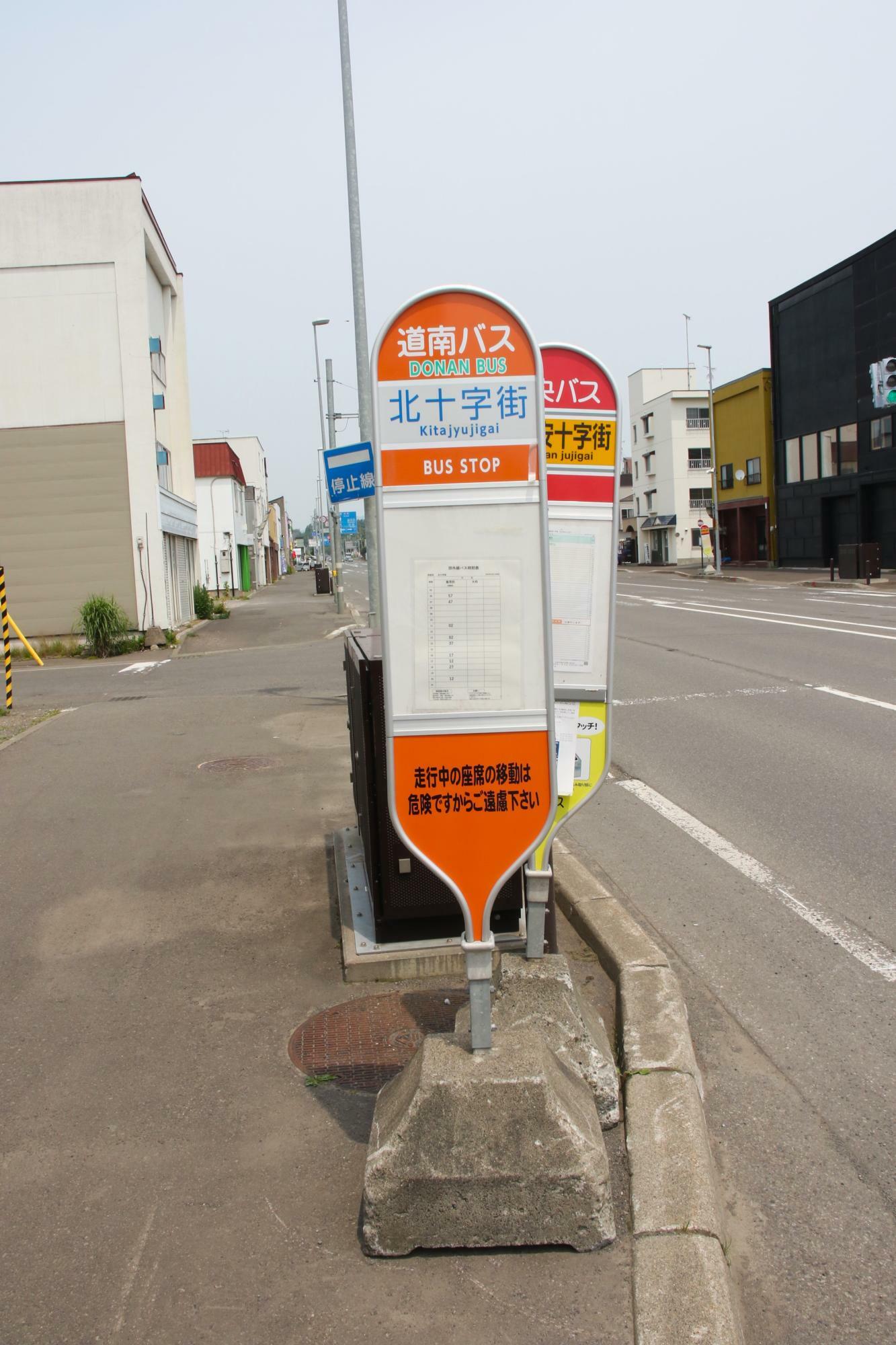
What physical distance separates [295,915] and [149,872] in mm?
1426

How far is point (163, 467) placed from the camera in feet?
98.0

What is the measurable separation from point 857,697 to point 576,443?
9.26 m

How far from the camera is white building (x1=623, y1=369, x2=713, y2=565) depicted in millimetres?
74250

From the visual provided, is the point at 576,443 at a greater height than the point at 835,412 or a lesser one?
lesser

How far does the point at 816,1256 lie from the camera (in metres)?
3.07

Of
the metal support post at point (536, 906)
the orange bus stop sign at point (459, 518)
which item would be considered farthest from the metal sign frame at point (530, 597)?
the metal support post at point (536, 906)

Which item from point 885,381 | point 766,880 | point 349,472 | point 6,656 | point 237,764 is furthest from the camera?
point 885,381

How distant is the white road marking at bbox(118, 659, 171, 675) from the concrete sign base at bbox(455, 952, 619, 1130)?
17968 mm

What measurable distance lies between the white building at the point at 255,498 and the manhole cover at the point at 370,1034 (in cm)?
6202

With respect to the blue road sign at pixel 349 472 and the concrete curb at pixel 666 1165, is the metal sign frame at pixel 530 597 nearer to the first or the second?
the concrete curb at pixel 666 1165

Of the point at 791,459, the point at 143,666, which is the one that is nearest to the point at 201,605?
the point at 143,666

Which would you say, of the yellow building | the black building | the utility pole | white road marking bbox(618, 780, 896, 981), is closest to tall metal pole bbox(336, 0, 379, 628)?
white road marking bbox(618, 780, 896, 981)

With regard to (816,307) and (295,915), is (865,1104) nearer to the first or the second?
(295,915)

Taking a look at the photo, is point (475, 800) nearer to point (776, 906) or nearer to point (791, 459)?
point (776, 906)
